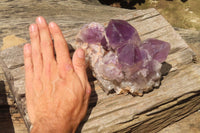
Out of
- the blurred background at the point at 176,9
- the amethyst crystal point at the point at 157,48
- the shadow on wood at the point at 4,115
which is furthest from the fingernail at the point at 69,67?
the blurred background at the point at 176,9

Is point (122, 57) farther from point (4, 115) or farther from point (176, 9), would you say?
point (176, 9)

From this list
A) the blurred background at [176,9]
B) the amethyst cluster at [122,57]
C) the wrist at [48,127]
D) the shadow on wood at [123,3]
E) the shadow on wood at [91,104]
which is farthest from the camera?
the shadow on wood at [123,3]

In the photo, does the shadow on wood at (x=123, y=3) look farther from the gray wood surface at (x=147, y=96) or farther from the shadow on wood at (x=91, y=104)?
the shadow on wood at (x=91, y=104)

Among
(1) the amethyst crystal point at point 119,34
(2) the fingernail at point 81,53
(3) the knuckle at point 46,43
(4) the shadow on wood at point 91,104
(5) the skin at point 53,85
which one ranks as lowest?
(4) the shadow on wood at point 91,104

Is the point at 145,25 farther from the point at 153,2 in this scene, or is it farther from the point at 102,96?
the point at 153,2

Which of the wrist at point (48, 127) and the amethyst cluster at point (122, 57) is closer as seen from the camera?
the wrist at point (48, 127)

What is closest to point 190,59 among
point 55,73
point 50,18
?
point 55,73
